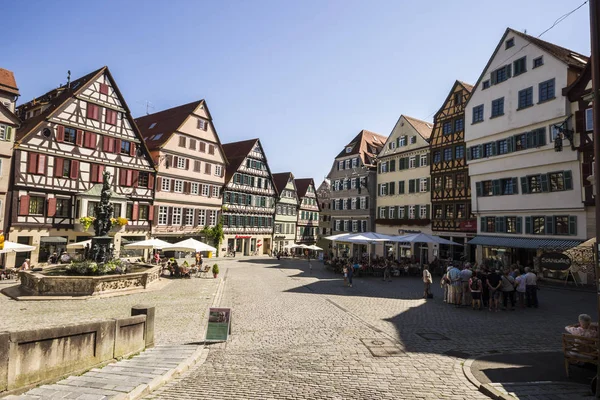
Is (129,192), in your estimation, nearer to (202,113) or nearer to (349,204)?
(202,113)

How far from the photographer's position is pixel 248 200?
164 feet

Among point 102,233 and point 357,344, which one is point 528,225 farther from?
point 102,233

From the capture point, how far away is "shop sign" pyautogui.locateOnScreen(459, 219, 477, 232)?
3254 centimetres

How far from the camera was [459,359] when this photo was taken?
8.92m

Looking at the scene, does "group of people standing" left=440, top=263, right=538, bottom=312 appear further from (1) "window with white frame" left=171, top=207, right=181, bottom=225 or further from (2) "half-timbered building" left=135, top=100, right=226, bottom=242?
(1) "window with white frame" left=171, top=207, right=181, bottom=225

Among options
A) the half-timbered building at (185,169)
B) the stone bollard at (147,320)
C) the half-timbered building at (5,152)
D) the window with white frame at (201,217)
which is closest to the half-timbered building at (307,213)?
the half-timbered building at (185,169)

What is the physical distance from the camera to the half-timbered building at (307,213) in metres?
60.4

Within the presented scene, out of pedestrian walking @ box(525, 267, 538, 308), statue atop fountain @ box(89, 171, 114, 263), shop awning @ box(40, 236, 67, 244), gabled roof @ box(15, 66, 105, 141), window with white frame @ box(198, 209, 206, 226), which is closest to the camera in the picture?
pedestrian walking @ box(525, 267, 538, 308)

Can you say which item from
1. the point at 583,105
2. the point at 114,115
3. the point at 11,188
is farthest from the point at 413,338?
the point at 114,115

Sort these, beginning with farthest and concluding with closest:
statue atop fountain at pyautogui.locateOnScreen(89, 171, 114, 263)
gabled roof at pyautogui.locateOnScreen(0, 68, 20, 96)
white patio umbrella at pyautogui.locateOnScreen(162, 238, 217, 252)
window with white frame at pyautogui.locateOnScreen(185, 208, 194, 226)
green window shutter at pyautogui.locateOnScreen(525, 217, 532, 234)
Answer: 1. window with white frame at pyautogui.locateOnScreen(185, 208, 194, 226)
2. gabled roof at pyautogui.locateOnScreen(0, 68, 20, 96)
3. green window shutter at pyautogui.locateOnScreen(525, 217, 532, 234)
4. white patio umbrella at pyautogui.locateOnScreen(162, 238, 217, 252)
5. statue atop fountain at pyautogui.locateOnScreen(89, 171, 114, 263)

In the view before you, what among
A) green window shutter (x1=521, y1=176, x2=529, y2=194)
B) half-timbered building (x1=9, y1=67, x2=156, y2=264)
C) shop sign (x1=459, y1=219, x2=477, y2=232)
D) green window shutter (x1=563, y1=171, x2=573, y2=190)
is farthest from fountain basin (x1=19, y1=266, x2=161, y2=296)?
shop sign (x1=459, y1=219, x2=477, y2=232)

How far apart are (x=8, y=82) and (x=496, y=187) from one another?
3862cm

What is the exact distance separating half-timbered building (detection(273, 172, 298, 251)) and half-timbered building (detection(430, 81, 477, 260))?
78.2 ft

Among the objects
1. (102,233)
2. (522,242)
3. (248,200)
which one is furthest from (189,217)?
(522,242)
